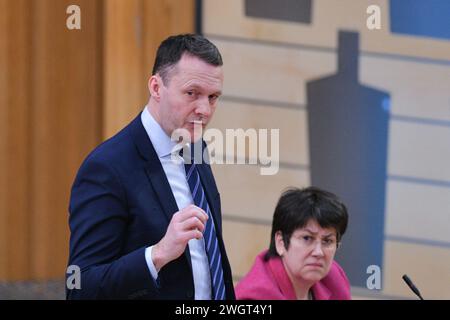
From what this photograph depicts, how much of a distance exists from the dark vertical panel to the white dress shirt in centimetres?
293

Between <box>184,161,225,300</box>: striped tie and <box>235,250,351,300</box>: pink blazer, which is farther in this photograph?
<box>235,250,351,300</box>: pink blazer

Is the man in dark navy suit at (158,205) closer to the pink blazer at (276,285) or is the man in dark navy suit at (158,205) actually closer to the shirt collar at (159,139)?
the shirt collar at (159,139)

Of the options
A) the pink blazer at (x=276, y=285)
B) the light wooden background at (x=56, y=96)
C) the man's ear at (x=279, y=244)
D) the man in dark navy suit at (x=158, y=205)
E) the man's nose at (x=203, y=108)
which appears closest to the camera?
the man in dark navy suit at (x=158, y=205)

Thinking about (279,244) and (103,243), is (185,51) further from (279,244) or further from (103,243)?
(279,244)

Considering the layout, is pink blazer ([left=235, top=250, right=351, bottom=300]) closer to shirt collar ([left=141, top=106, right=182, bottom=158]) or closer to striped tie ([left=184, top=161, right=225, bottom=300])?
striped tie ([left=184, top=161, right=225, bottom=300])

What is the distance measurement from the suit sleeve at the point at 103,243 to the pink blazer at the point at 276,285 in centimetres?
68

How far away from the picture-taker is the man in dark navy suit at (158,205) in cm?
264

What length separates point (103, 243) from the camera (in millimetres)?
2678

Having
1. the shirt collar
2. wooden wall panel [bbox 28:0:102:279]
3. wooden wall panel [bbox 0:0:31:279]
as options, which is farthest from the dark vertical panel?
the shirt collar

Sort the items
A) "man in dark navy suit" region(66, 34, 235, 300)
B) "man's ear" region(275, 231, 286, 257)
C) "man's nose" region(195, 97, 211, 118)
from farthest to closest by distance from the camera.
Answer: "man's ear" region(275, 231, 286, 257), "man's nose" region(195, 97, 211, 118), "man in dark navy suit" region(66, 34, 235, 300)

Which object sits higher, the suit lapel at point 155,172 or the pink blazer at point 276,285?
the suit lapel at point 155,172

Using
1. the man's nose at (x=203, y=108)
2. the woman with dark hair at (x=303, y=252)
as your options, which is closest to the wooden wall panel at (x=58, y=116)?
the woman with dark hair at (x=303, y=252)

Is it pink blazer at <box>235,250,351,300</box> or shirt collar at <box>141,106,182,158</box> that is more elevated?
shirt collar at <box>141,106,182,158</box>

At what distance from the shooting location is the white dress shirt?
280 cm
